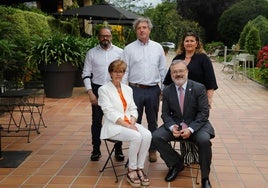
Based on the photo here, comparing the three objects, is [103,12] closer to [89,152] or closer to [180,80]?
[89,152]

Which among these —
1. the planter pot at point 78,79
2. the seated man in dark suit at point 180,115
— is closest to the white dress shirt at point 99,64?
the seated man in dark suit at point 180,115

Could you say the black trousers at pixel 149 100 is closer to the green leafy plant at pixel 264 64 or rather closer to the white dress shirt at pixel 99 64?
the white dress shirt at pixel 99 64

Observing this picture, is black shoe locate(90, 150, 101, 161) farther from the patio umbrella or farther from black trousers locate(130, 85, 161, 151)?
the patio umbrella

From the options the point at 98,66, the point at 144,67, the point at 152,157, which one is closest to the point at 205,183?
the point at 152,157

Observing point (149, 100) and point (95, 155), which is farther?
point (95, 155)

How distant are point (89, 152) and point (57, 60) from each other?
3.97 m

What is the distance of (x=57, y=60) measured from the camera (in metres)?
8.25

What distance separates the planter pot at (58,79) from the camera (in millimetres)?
8352

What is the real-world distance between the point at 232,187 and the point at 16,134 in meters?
3.19

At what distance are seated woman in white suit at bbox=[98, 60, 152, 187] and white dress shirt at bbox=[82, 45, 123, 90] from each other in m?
0.39

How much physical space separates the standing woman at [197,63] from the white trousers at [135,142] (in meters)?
0.79

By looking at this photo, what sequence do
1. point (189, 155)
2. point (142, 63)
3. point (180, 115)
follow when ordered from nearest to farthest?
point (180, 115) → point (142, 63) → point (189, 155)

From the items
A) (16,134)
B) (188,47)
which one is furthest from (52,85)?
(188,47)

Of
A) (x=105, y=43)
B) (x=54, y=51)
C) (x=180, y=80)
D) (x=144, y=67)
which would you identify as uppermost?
(x=105, y=43)
